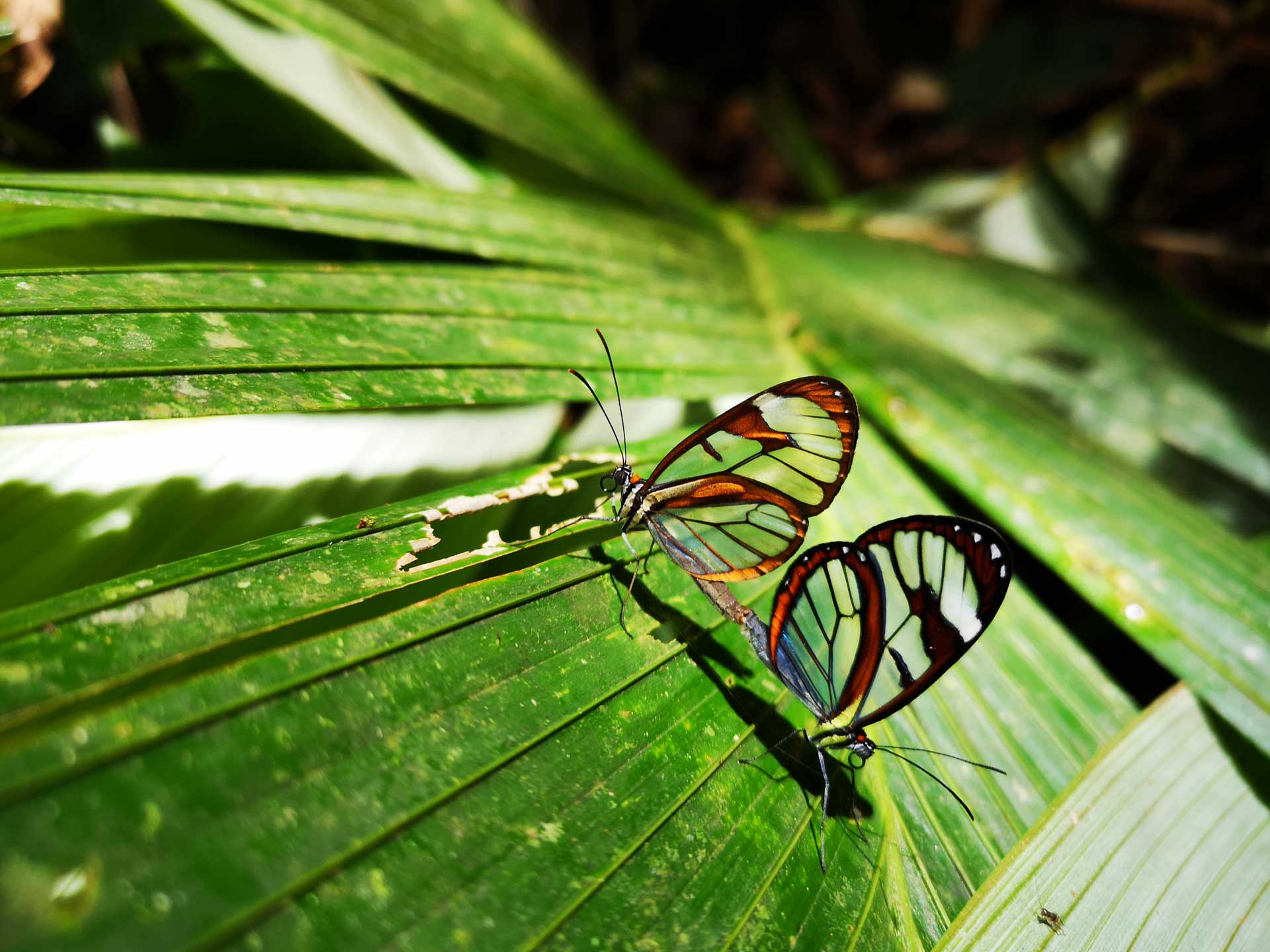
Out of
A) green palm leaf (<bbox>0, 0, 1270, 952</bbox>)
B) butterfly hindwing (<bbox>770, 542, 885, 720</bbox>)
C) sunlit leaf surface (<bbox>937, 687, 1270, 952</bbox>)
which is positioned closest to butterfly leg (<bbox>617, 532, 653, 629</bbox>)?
A: green palm leaf (<bbox>0, 0, 1270, 952</bbox>)

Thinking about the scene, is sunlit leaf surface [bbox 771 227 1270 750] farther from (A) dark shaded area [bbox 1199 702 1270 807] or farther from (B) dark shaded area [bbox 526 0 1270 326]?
(B) dark shaded area [bbox 526 0 1270 326]

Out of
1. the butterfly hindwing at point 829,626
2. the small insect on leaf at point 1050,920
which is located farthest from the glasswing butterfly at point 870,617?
the small insect on leaf at point 1050,920

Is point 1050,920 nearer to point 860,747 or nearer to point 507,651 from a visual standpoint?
point 860,747

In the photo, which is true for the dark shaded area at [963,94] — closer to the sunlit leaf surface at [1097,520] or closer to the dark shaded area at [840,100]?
the dark shaded area at [840,100]

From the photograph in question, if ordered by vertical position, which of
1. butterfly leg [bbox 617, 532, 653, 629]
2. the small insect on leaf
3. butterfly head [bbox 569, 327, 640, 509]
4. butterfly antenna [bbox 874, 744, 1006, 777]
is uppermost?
butterfly head [bbox 569, 327, 640, 509]

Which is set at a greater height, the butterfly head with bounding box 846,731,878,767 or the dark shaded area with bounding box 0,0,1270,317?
the dark shaded area with bounding box 0,0,1270,317

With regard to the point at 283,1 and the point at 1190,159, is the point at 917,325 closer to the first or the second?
the point at 283,1

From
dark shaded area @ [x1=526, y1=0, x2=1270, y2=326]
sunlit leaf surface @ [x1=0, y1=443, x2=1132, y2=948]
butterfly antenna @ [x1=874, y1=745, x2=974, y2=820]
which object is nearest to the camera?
sunlit leaf surface @ [x1=0, y1=443, x2=1132, y2=948]
